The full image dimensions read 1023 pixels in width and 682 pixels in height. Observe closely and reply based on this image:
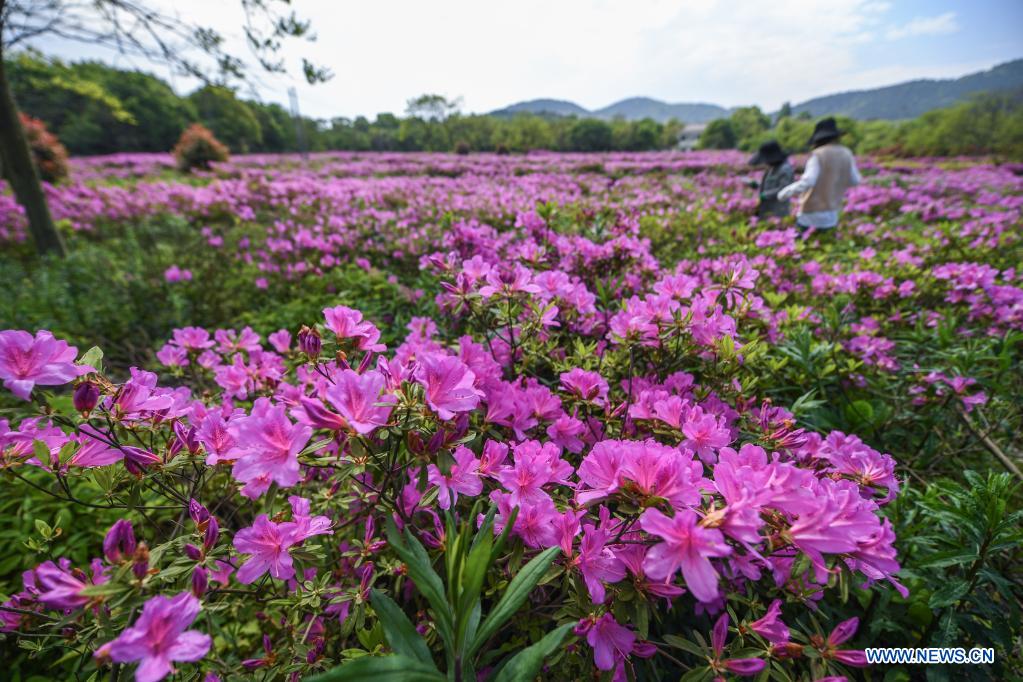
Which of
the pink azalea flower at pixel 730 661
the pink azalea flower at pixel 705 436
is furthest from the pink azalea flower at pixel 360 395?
the pink azalea flower at pixel 730 661

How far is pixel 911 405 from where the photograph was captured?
6.96ft

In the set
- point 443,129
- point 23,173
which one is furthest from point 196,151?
point 443,129

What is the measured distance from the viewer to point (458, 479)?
0.96 m

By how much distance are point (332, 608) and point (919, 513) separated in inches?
80.7

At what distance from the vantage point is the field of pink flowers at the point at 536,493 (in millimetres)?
769

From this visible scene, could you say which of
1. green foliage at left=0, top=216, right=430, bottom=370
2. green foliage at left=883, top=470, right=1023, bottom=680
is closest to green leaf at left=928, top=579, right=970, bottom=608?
green foliage at left=883, top=470, right=1023, bottom=680

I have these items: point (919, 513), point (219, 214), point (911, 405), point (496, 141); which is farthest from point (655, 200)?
point (496, 141)

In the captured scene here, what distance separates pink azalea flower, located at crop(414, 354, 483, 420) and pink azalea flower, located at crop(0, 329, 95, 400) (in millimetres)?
674

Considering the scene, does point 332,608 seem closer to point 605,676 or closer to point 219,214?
point 605,676

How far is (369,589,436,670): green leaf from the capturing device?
746 millimetres

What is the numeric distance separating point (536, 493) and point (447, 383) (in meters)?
0.33

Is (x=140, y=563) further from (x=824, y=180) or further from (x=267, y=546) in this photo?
(x=824, y=180)

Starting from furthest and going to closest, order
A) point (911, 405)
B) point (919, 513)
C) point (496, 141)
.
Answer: point (496, 141), point (911, 405), point (919, 513)

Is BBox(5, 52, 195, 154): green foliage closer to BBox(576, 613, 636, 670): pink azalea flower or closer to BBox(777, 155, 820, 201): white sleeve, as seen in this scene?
BBox(777, 155, 820, 201): white sleeve
